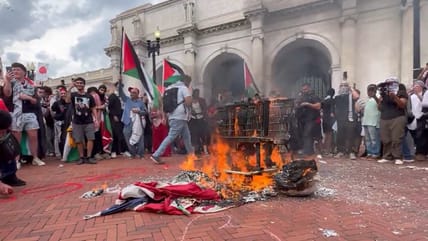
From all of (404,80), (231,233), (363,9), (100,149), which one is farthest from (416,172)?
(363,9)

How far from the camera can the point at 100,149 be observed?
8.15 m

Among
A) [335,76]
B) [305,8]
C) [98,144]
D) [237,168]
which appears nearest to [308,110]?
[237,168]

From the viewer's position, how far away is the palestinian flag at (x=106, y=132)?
812 cm

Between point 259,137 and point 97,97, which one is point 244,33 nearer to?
point 97,97

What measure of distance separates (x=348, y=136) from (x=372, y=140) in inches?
22.1

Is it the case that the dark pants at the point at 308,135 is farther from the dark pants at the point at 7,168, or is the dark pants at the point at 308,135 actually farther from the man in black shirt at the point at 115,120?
the dark pants at the point at 7,168

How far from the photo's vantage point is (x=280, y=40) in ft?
A: 53.0

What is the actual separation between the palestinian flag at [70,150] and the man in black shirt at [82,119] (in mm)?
317

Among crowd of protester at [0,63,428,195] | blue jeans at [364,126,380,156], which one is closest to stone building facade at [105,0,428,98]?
crowd of protester at [0,63,428,195]

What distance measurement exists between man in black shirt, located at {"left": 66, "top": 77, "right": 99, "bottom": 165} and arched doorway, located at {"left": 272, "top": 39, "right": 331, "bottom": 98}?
11570mm

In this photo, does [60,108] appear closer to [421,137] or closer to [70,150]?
[70,150]

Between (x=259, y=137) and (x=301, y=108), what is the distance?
3.96 m

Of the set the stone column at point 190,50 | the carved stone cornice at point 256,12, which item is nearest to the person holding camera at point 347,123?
the carved stone cornice at point 256,12

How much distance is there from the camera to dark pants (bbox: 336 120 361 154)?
7.71 metres
